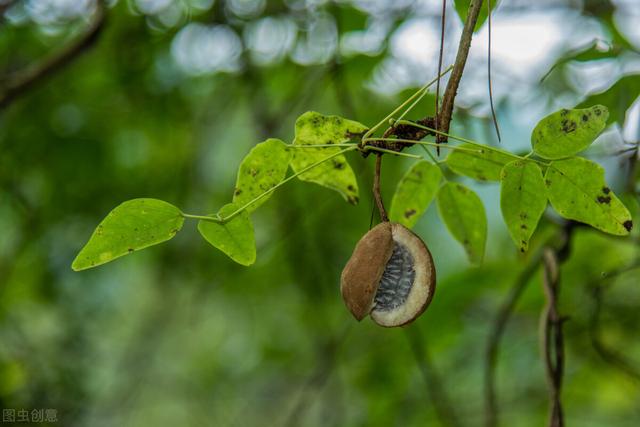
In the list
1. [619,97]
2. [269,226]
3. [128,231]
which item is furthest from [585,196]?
[269,226]

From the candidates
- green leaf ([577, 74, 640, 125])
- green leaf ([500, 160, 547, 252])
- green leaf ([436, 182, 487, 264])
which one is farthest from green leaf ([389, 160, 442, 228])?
green leaf ([577, 74, 640, 125])

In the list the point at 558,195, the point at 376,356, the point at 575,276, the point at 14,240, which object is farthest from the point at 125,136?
the point at 558,195

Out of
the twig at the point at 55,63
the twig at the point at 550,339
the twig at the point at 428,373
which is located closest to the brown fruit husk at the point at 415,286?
the twig at the point at 550,339

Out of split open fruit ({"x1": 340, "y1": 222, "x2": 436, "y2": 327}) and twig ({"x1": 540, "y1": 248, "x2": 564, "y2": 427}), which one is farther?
twig ({"x1": 540, "y1": 248, "x2": 564, "y2": 427})

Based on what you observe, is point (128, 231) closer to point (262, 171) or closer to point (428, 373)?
point (262, 171)

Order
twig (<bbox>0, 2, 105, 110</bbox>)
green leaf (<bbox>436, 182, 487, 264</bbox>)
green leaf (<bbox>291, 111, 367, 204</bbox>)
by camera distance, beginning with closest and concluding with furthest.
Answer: green leaf (<bbox>291, 111, 367, 204</bbox>)
green leaf (<bbox>436, 182, 487, 264</bbox>)
twig (<bbox>0, 2, 105, 110</bbox>)

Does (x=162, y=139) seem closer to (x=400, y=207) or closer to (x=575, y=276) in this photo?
(x=575, y=276)

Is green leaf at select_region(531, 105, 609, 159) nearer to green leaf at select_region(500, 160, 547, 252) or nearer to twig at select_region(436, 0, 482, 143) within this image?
green leaf at select_region(500, 160, 547, 252)

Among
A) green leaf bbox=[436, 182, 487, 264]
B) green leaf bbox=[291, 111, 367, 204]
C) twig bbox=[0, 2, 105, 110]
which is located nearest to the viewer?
green leaf bbox=[291, 111, 367, 204]
